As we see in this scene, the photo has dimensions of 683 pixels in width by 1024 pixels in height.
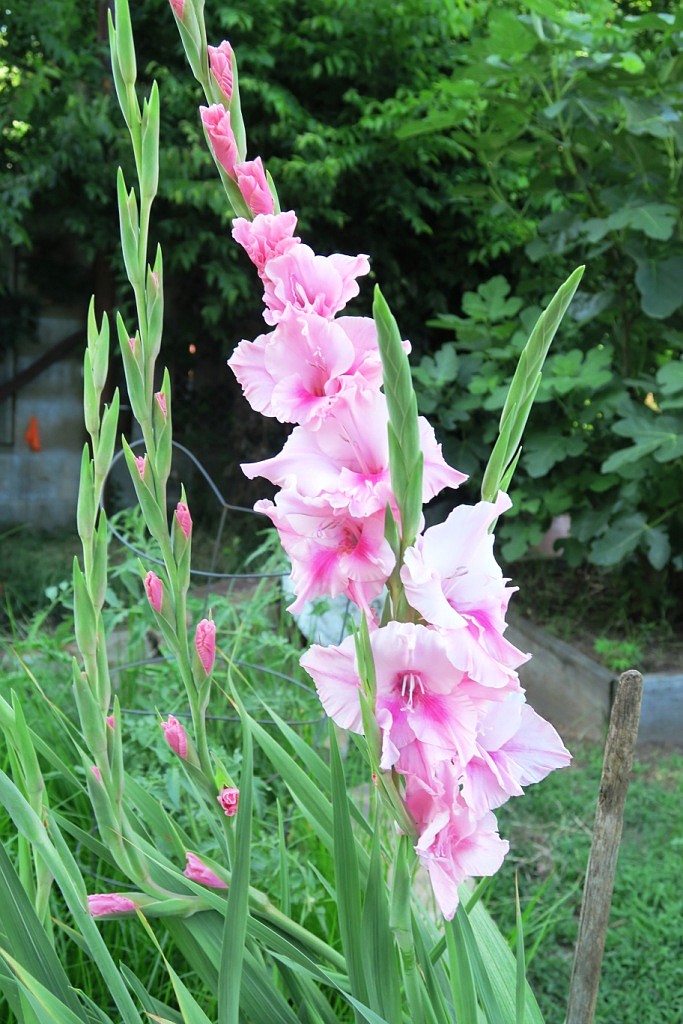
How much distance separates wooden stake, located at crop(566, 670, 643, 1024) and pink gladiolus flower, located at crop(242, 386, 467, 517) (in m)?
0.44

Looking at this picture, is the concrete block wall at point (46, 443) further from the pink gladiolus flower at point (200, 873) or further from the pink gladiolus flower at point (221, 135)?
the pink gladiolus flower at point (221, 135)

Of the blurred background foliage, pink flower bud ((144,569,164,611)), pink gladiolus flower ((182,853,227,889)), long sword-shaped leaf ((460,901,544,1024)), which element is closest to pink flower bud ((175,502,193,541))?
pink flower bud ((144,569,164,611))

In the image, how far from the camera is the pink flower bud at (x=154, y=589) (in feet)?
1.80

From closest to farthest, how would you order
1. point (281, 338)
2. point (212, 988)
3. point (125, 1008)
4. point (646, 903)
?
point (281, 338)
point (125, 1008)
point (212, 988)
point (646, 903)

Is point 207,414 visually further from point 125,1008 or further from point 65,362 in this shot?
point 125,1008

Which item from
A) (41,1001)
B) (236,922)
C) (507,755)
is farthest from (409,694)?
(41,1001)

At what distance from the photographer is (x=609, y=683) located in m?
2.96

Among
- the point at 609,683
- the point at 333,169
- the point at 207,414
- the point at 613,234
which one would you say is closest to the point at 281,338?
the point at 609,683

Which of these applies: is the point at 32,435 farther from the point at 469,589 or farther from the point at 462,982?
the point at 469,589

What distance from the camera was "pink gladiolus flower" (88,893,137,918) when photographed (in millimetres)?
607

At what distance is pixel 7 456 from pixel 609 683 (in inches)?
155

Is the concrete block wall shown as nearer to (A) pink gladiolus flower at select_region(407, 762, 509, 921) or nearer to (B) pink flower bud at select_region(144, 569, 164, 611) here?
(B) pink flower bud at select_region(144, 569, 164, 611)

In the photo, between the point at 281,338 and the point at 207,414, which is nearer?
the point at 281,338

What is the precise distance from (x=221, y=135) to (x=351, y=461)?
19 centimetres
